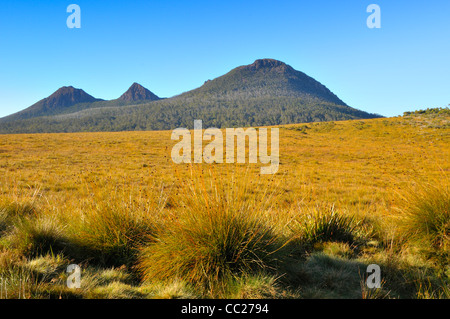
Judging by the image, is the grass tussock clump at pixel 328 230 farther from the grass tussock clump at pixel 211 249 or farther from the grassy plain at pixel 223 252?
the grass tussock clump at pixel 211 249

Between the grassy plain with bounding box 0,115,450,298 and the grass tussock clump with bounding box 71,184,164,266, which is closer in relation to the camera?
the grassy plain with bounding box 0,115,450,298

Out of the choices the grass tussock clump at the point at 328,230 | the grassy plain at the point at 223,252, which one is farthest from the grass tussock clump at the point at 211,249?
the grass tussock clump at the point at 328,230

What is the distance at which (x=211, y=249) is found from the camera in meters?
3.09

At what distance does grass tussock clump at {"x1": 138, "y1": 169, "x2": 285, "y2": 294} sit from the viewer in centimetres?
301

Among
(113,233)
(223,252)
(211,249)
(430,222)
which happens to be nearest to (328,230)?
(430,222)

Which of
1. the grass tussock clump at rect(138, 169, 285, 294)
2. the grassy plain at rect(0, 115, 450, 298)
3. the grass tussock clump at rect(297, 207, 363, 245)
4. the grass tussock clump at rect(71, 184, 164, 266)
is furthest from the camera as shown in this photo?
the grass tussock clump at rect(297, 207, 363, 245)

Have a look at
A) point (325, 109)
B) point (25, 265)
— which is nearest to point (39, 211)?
point (25, 265)

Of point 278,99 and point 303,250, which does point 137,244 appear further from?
point 278,99

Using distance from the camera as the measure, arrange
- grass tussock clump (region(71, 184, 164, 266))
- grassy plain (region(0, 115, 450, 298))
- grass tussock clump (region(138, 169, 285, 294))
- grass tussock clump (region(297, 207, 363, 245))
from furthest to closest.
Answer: grass tussock clump (region(297, 207, 363, 245)) → grass tussock clump (region(71, 184, 164, 266)) → grass tussock clump (region(138, 169, 285, 294)) → grassy plain (region(0, 115, 450, 298))

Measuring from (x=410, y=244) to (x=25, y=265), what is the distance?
5099 millimetres

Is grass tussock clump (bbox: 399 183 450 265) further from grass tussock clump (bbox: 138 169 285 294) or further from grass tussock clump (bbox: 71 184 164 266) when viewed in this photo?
grass tussock clump (bbox: 71 184 164 266)

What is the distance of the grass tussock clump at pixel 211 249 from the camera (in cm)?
301

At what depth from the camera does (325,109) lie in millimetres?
148625

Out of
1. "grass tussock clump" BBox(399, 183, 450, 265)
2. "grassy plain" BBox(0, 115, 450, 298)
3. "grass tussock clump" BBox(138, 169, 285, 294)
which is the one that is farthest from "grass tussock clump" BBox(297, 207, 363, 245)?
"grass tussock clump" BBox(138, 169, 285, 294)
